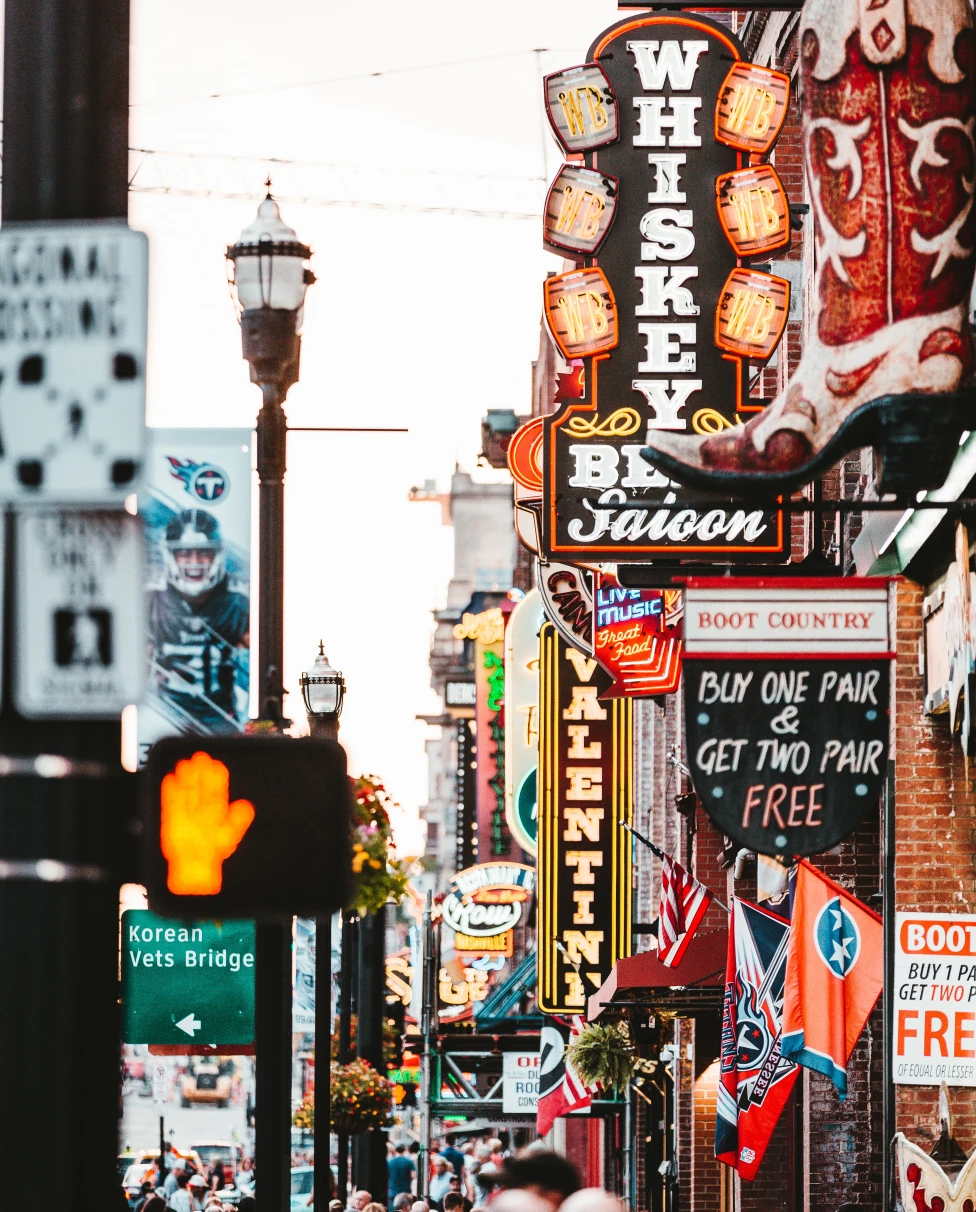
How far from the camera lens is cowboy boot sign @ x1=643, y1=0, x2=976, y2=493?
10.2m

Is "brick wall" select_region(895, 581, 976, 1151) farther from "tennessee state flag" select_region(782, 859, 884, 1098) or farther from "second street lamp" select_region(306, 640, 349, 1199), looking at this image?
"second street lamp" select_region(306, 640, 349, 1199)

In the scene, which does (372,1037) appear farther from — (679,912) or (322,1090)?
(322,1090)

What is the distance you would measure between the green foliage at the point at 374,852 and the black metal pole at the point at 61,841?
11.6 m

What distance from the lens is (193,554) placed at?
10.7 m

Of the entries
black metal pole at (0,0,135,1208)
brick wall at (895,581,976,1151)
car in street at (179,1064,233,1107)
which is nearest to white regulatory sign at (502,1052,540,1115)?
brick wall at (895,581,976,1151)

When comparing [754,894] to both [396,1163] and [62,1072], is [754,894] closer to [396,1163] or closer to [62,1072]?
[62,1072]

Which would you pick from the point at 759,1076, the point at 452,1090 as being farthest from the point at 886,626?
the point at 452,1090

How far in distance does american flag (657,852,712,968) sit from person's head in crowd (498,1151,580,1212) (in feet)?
38.2

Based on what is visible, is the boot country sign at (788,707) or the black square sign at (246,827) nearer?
the black square sign at (246,827)

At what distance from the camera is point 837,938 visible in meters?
12.9

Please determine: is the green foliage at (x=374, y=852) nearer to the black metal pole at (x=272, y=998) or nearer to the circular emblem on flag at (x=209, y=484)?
the black metal pole at (x=272, y=998)

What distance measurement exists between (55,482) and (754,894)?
53.9 ft

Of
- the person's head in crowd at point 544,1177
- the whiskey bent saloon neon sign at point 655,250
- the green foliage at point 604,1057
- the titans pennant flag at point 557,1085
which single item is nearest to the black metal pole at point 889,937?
the whiskey bent saloon neon sign at point 655,250

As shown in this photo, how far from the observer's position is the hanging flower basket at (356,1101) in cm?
2802
